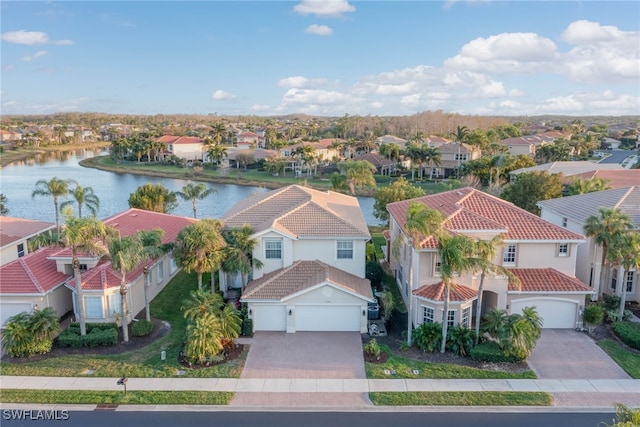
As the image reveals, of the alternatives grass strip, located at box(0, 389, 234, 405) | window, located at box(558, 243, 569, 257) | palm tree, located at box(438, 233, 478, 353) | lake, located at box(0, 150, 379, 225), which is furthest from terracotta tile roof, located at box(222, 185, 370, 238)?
lake, located at box(0, 150, 379, 225)

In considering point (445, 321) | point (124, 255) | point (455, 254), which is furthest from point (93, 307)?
point (455, 254)

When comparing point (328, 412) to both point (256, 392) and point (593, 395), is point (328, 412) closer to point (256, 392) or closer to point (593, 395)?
point (256, 392)

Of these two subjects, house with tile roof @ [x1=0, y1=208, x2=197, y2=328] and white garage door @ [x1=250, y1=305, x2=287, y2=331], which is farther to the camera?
white garage door @ [x1=250, y1=305, x2=287, y2=331]

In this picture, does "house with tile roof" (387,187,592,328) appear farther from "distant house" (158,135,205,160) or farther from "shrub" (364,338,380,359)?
"distant house" (158,135,205,160)

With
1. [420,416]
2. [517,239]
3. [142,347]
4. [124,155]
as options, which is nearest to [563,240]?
[517,239]

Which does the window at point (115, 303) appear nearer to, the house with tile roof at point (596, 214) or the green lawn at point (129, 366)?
the green lawn at point (129, 366)

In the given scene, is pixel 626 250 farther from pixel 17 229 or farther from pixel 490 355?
pixel 17 229
